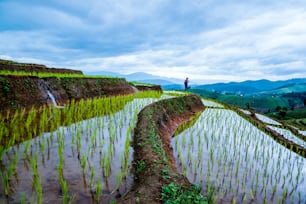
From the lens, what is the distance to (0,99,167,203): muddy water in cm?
327

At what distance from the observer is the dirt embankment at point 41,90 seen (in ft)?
21.6

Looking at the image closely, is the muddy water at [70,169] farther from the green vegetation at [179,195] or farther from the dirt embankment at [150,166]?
the green vegetation at [179,195]

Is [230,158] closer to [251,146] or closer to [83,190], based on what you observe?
[251,146]

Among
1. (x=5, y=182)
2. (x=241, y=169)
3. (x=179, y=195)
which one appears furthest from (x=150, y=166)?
(x=241, y=169)

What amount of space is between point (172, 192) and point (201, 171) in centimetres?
199

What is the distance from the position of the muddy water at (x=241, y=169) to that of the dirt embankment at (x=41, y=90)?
4717 mm

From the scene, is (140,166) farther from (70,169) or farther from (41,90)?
(41,90)

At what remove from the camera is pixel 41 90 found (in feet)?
26.5

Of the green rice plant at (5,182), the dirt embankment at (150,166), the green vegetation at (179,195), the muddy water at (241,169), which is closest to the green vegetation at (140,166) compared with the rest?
the dirt embankment at (150,166)

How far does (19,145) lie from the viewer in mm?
4668

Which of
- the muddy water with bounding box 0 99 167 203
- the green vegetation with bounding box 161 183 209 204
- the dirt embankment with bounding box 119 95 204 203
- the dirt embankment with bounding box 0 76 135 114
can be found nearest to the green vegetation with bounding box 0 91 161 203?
the muddy water with bounding box 0 99 167 203

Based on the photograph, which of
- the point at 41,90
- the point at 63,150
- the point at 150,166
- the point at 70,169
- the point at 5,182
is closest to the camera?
the point at 5,182

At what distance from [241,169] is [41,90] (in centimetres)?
681

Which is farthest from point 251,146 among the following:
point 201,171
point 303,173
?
point 201,171
